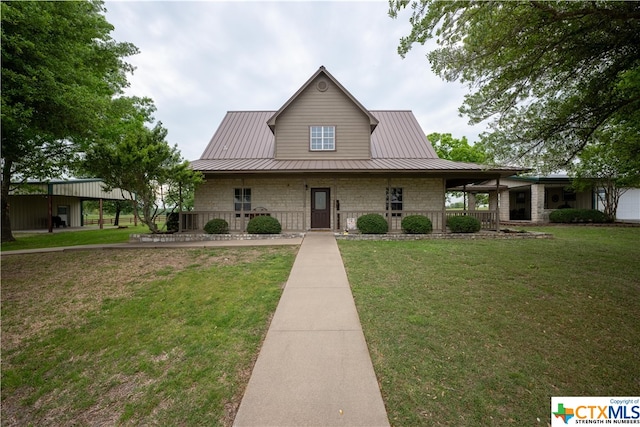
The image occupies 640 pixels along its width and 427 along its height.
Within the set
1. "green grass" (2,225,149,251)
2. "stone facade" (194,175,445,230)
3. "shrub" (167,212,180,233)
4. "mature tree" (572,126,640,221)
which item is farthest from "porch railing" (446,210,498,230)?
"green grass" (2,225,149,251)

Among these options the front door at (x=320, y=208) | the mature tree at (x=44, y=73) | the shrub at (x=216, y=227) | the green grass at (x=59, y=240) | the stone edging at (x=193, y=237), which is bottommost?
the green grass at (x=59, y=240)

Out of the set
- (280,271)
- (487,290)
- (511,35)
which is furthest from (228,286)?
(511,35)

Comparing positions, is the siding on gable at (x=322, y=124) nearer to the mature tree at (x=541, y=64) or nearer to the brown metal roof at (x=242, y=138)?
the brown metal roof at (x=242, y=138)

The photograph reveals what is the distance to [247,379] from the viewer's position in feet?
9.89

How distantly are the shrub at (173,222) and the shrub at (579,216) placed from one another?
84.9 feet

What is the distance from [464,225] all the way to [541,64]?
7.66 metres

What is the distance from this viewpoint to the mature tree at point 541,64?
4.71m

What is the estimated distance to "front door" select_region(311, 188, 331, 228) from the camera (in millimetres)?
14312

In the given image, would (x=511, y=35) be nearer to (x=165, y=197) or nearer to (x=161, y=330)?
(x=161, y=330)

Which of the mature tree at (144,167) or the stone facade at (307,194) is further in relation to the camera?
the stone facade at (307,194)

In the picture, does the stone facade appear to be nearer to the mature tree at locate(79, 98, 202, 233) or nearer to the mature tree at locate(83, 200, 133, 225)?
the mature tree at locate(79, 98, 202, 233)

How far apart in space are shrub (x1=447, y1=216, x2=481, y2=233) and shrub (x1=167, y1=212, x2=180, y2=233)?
529 inches

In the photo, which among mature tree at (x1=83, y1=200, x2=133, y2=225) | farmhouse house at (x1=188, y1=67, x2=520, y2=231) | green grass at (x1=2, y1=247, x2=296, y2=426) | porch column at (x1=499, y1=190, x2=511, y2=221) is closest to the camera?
green grass at (x1=2, y1=247, x2=296, y2=426)

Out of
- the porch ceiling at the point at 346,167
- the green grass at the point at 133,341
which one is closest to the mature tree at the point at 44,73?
the green grass at the point at 133,341
